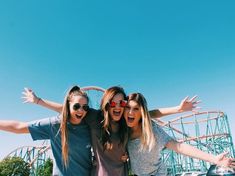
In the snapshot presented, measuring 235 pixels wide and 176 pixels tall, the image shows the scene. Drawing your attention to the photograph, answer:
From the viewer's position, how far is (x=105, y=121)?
2.64 meters

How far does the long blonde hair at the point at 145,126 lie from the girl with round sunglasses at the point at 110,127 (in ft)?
0.47

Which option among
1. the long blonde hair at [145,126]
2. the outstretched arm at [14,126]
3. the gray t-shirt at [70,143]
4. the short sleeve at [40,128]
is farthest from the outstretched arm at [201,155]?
the outstretched arm at [14,126]

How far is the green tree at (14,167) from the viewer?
2138 centimetres

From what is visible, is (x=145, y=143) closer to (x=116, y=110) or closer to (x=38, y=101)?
(x=116, y=110)

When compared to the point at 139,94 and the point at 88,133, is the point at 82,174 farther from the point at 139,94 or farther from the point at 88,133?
the point at 139,94

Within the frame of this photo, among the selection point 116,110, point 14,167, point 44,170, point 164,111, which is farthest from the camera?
point 14,167

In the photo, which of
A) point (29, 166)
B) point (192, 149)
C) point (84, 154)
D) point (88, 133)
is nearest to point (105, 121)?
point (88, 133)

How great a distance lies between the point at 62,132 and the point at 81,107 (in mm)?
297

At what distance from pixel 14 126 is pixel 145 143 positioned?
121 cm

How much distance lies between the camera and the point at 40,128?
261 cm

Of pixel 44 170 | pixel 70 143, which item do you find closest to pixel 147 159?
pixel 70 143

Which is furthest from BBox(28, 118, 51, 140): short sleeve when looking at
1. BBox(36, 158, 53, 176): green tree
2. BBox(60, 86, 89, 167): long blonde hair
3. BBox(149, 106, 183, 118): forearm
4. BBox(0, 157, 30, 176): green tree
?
BBox(0, 157, 30, 176): green tree

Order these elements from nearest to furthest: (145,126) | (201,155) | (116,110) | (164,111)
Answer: (201,155)
(145,126)
(116,110)
(164,111)

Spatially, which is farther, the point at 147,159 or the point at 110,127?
the point at 110,127
